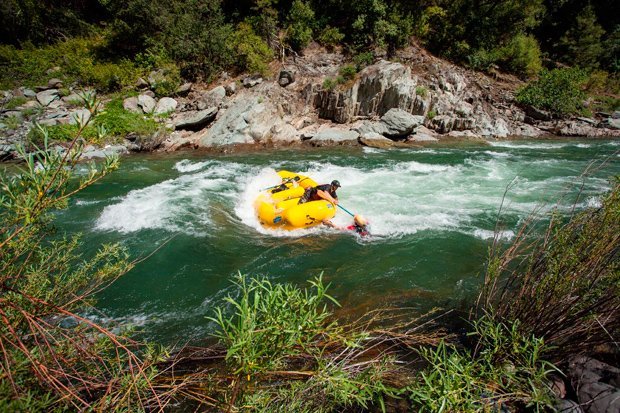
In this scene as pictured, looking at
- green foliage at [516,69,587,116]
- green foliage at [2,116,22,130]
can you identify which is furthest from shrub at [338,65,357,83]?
green foliage at [2,116,22,130]

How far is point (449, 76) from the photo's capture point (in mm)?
16734

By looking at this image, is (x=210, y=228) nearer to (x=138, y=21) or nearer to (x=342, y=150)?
(x=342, y=150)

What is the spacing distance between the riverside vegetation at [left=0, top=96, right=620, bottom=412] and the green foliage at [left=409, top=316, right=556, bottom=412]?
0.01m

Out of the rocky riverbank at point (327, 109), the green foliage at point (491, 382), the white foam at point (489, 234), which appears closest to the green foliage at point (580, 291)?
the green foliage at point (491, 382)

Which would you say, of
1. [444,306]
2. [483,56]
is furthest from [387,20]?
[444,306]

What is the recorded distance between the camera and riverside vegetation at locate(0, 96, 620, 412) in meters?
1.51

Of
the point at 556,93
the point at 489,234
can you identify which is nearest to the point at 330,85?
the point at 489,234

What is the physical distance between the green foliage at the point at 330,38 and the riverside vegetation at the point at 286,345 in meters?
18.3

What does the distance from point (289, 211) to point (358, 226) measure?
1.46 meters

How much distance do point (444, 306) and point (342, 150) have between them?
31.3 feet

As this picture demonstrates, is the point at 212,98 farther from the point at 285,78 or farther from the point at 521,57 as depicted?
the point at 521,57

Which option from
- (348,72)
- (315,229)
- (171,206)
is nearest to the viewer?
(315,229)

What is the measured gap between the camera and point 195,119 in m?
13.3

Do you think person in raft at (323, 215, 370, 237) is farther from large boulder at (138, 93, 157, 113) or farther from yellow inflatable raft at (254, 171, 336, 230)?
large boulder at (138, 93, 157, 113)
